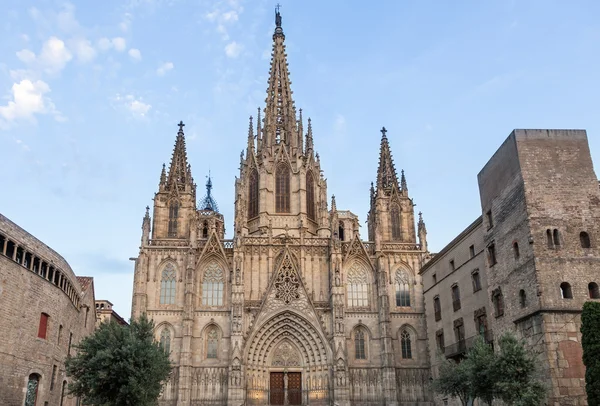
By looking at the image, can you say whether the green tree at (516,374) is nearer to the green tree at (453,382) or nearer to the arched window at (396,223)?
the green tree at (453,382)

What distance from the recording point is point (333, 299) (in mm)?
43750

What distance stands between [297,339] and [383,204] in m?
13.9

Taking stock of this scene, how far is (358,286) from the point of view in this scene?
4609 cm

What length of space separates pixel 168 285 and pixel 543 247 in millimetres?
27988

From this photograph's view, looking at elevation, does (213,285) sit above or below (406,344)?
above

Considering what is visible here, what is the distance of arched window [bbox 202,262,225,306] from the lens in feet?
146

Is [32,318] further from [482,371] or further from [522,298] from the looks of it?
[522,298]

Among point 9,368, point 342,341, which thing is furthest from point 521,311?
point 9,368

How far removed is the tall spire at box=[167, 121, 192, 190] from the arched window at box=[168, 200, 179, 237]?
1530mm

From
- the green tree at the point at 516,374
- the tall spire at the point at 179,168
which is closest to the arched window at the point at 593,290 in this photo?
the green tree at the point at 516,374

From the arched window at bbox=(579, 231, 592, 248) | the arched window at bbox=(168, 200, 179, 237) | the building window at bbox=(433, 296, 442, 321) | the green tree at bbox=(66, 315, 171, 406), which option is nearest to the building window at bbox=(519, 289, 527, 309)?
the arched window at bbox=(579, 231, 592, 248)

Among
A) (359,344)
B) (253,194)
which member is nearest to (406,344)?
(359,344)

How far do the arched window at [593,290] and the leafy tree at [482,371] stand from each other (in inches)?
219

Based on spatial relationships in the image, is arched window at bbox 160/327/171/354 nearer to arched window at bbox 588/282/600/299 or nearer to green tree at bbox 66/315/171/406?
green tree at bbox 66/315/171/406
